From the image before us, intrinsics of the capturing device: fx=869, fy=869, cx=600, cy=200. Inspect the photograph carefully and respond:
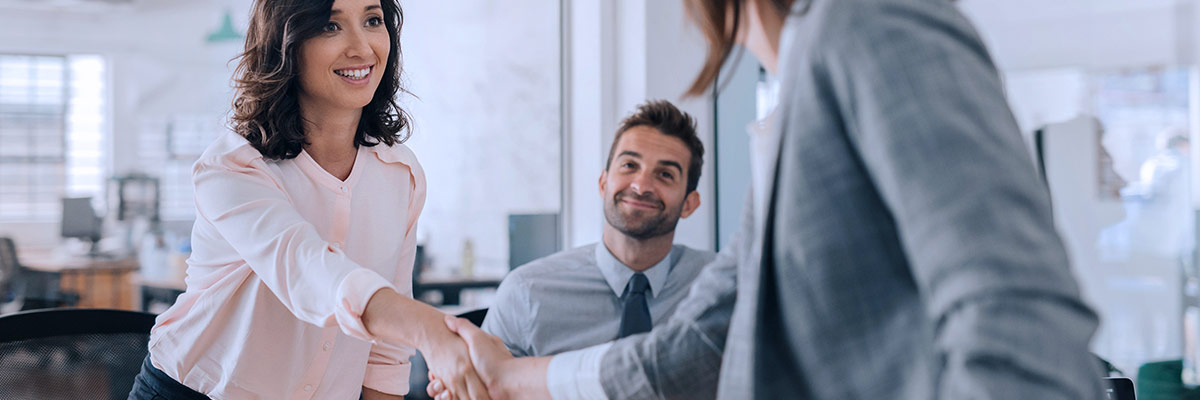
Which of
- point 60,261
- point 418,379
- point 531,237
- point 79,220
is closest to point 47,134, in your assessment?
point 79,220

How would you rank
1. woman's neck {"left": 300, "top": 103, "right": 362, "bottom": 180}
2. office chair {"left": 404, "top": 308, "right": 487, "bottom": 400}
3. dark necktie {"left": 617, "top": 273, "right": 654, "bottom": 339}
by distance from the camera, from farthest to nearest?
office chair {"left": 404, "top": 308, "right": 487, "bottom": 400} → dark necktie {"left": 617, "top": 273, "right": 654, "bottom": 339} → woman's neck {"left": 300, "top": 103, "right": 362, "bottom": 180}

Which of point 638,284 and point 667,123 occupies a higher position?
point 667,123

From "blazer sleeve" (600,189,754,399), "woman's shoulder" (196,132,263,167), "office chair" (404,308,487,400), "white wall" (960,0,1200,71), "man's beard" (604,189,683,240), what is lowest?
"office chair" (404,308,487,400)

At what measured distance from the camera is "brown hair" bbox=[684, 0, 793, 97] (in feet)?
2.41

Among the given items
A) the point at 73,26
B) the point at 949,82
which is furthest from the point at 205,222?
the point at 73,26

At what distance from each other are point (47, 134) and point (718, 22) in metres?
3.95

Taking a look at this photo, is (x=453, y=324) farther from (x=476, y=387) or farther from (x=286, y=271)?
(x=286, y=271)

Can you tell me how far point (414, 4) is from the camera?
3828 mm

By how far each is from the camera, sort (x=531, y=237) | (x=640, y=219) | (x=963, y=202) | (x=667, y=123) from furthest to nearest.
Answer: (x=531, y=237)
(x=667, y=123)
(x=640, y=219)
(x=963, y=202)

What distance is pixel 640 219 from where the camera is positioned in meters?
2.31

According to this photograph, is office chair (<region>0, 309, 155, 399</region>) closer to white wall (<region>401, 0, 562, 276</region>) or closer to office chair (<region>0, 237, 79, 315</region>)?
white wall (<region>401, 0, 562, 276</region>)

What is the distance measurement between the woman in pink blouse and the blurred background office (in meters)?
0.63

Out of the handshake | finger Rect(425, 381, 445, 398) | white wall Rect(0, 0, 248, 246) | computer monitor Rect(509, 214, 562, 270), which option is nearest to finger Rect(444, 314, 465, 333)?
the handshake

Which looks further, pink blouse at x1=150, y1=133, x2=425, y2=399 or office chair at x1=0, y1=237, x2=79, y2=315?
office chair at x1=0, y1=237, x2=79, y2=315
